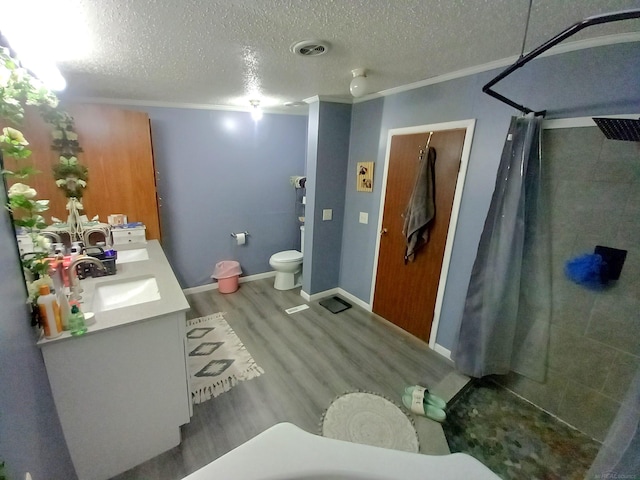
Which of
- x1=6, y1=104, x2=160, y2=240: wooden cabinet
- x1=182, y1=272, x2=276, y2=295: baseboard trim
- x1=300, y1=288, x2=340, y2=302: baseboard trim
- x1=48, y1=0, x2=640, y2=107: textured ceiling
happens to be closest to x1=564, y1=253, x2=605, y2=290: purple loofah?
x1=48, y1=0, x2=640, y2=107: textured ceiling

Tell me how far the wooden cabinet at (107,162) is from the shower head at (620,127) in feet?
10.1

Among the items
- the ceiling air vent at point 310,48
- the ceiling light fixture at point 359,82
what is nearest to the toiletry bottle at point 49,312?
the ceiling air vent at point 310,48

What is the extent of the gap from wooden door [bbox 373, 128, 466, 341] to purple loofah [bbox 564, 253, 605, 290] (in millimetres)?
786

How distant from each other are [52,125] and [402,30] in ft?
8.34

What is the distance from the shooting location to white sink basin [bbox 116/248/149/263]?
2027 millimetres

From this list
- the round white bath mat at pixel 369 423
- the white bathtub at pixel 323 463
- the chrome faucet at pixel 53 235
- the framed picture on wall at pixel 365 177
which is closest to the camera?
the white bathtub at pixel 323 463

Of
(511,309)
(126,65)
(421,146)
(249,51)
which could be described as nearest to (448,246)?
(511,309)

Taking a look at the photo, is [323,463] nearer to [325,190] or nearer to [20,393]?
[20,393]

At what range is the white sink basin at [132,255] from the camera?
203 cm

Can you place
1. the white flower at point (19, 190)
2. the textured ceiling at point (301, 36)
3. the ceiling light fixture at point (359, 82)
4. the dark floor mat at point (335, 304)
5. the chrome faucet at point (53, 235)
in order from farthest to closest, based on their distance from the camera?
the dark floor mat at point (335, 304)
the chrome faucet at point (53, 235)
the ceiling light fixture at point (359, 82)
the textured ceiling at point (301, 36)
the white flower at point (19, 190)

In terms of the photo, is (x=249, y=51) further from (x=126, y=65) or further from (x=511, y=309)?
(x=511, y=309)

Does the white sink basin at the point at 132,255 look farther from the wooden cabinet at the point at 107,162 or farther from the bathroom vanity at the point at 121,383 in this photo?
the bathroom vanity at the point at 121,383

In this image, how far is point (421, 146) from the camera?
2150mm

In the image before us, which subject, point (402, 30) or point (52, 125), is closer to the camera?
point (402, 30)
